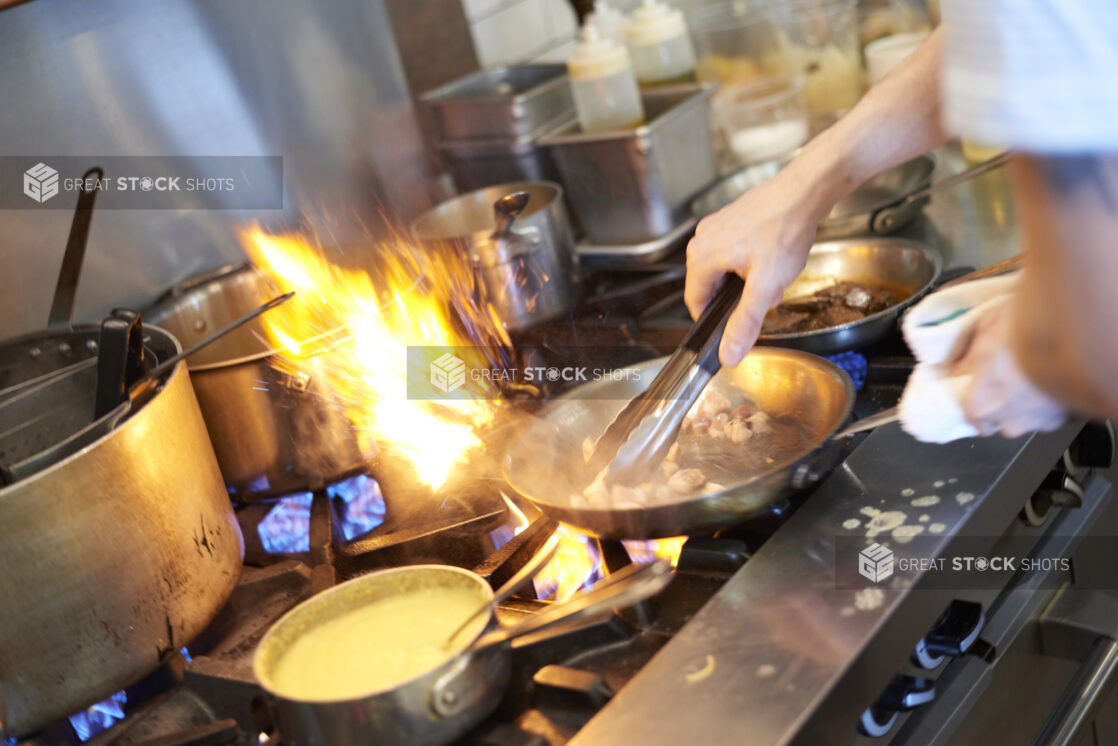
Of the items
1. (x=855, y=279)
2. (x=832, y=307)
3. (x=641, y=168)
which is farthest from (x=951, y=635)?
(x=641, y=168)

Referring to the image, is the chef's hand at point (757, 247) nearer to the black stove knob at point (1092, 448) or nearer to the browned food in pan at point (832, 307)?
the browned food in pan at point (832, 307)

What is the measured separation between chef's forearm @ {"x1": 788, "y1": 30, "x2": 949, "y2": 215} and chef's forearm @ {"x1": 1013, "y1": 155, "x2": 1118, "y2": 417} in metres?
0.50

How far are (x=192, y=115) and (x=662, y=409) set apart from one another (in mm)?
933

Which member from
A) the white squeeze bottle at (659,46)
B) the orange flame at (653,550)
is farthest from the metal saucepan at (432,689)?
the white squeeze bottle at (659,46)

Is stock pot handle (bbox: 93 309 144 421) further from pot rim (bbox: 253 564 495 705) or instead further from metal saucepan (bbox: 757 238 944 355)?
metal saucepan (bbox: 757 238 944 355)

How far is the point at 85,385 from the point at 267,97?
69 centimetres

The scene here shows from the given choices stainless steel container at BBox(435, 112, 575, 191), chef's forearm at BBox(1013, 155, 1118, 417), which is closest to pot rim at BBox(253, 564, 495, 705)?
chef's forearm at BBox(1013, 155, 1118, 417)

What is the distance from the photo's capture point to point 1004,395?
0.63 m

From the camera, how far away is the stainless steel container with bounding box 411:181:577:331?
1351 mm

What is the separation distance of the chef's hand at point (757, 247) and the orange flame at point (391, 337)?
370 millimetres

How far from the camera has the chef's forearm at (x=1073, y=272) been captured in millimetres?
465

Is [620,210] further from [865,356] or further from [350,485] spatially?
[350,485]

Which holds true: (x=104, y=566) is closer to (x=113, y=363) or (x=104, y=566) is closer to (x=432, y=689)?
(x=113, y=363)

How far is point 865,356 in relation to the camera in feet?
3.90
